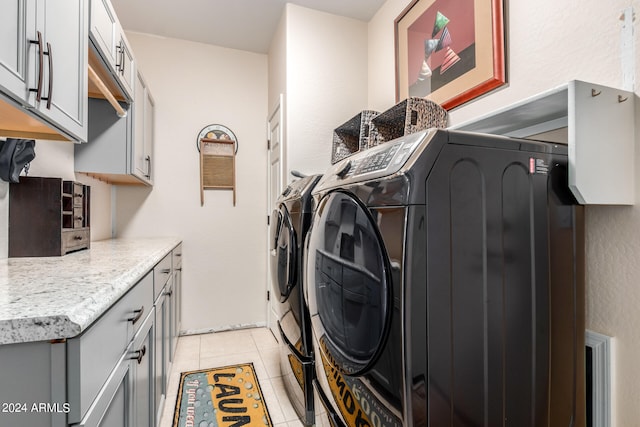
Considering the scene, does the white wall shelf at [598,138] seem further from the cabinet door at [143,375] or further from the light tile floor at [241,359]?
the light tile floor at [241,359]

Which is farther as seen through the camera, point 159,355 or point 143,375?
point 159,355

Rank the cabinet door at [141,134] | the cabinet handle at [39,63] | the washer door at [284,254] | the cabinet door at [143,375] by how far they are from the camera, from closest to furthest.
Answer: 1. the cabinet handle at [39,63]
2. the cabinet door at [143,375]
3. the washer door at [284,254]
4. the cabinet door at [141,134]

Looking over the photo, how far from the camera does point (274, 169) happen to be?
297 centimetres

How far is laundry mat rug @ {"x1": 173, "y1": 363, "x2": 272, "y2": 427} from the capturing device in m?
1.72

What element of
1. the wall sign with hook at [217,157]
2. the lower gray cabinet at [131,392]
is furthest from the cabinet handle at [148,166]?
the lower gray cabinet at [131,392]

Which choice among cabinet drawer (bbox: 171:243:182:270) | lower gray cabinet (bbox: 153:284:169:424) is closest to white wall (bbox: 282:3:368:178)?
cabinet drawer (bbox: 171:243:182:270)

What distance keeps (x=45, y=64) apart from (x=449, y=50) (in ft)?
5.84

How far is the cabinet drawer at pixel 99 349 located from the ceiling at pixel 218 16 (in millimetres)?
2321

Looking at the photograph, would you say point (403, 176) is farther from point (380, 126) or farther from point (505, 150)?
point (380, 126)

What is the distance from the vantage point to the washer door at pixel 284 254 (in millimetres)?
1674

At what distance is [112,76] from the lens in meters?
1.76

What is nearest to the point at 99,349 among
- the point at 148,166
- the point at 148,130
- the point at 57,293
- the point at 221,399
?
the point at 57,293

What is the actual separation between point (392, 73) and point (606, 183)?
1707 millimetres

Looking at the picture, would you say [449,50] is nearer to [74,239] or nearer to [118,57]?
[118,57]
